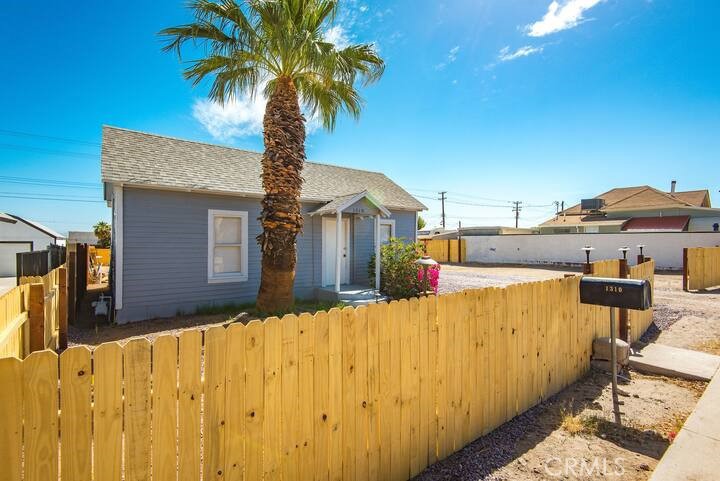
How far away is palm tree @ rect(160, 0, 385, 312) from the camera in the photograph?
22.6ft

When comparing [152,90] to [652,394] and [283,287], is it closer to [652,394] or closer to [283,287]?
[283,287]

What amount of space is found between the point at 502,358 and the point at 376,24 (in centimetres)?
845

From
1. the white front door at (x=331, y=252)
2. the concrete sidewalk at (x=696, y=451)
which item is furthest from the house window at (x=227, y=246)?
the concrete sidewalk at (x=696, y=451)

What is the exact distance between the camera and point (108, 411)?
1.56 metres

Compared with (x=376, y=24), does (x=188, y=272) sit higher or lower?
lower

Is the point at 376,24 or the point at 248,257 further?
the point at 248,257

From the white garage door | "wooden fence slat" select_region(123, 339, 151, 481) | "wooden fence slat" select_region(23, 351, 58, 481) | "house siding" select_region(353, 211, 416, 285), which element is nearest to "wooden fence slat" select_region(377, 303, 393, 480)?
"wooden fence slat" select_region(123, 339, 151, 481)

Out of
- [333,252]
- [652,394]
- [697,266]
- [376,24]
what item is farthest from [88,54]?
[697,266]

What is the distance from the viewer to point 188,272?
28.6ft

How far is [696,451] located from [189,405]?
3930 mm

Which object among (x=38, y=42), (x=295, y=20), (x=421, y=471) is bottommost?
(x=421, y=471)

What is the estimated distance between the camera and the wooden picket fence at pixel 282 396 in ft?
4.82

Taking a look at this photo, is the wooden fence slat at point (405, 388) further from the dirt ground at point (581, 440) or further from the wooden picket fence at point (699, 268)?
the wooden picket fence at point (699, 268)

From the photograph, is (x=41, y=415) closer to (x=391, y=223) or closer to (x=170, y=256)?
(x=170, y=256)
